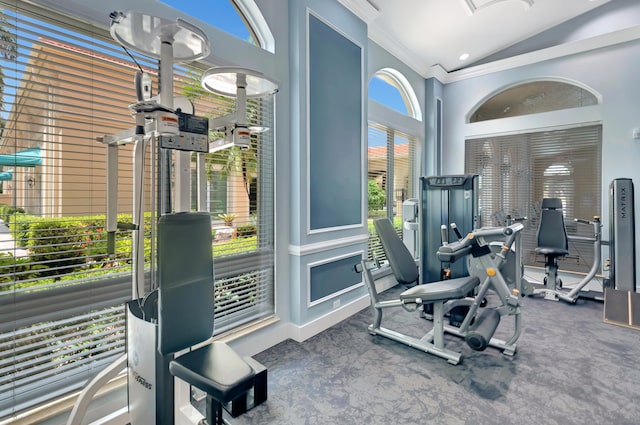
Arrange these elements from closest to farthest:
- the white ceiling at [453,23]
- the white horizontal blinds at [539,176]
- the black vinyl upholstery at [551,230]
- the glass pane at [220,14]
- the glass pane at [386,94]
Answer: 1. the glass pane at [220,14]
2. the white ceiling at [453,23]
3. the black vinyl upholstery at [551,230]
4. the glass pane at [386,94]
5. the white horizontal blinds at [539,176]

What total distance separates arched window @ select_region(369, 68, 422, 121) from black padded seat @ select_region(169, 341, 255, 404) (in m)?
3.58

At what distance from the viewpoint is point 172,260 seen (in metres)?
1.35

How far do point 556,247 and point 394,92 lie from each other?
316cm

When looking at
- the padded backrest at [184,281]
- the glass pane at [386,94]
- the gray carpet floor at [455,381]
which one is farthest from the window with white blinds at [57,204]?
the glass pane at [386,94]

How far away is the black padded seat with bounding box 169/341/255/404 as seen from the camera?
112 cm

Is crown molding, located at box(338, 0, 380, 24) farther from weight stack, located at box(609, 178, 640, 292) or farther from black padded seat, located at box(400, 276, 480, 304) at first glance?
weight stack, located at box(609, 178, 640, 292)

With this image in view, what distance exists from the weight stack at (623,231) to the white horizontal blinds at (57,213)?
4898 millimetres

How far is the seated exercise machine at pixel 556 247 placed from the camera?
12.5 feet

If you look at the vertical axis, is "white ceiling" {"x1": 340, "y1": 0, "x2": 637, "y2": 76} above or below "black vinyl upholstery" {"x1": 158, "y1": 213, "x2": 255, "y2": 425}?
above

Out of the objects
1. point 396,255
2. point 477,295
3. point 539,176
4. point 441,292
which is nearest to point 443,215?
point 396,255

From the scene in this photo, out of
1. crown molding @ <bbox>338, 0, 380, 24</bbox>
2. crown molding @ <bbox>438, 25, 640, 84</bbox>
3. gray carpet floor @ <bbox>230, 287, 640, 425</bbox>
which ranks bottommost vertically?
gray carpet floor @ <bbox>230, 287, 640, 425</bbox>

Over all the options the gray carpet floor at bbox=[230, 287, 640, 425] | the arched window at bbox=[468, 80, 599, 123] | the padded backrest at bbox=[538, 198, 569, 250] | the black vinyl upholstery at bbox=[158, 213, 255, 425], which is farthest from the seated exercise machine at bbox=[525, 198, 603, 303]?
the black vinyl upholstery at bbox=[158, 213, 255, 425]

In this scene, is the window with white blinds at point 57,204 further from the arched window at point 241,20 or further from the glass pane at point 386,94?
the glass pane at point 386,94

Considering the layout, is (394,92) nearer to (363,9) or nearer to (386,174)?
(386,174)
